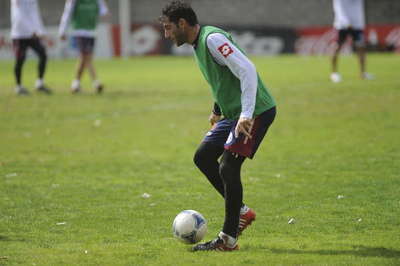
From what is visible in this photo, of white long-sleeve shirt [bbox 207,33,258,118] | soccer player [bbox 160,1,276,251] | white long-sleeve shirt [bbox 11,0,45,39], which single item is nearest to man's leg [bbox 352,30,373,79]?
white long-sleeve shirt [bbox 11,0,45,39]

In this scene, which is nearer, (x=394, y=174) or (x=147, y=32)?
(x=394, y=174)

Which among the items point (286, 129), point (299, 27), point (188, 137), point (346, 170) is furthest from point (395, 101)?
point (299, 27)

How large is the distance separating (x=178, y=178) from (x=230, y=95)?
127 inches

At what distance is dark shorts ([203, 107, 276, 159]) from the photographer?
5695 millimetres

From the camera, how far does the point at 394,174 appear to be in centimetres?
855

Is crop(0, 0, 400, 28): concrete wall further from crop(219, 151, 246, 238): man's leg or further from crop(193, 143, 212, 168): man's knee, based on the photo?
crop(219, 151, 246, 238): man's leg

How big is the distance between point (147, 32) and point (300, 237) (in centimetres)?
2821

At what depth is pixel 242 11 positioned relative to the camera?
36219 mm

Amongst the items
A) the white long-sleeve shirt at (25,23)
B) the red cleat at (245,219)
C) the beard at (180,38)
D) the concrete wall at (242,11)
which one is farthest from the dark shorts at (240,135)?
the concrete wall at (242,11)

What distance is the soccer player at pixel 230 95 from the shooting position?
18.2 ft

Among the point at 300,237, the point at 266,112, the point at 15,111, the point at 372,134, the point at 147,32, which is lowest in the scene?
the point at 147,32

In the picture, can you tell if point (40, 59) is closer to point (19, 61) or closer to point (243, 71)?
point (19, 61)

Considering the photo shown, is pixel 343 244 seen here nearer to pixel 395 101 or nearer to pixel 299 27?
pixel 395 101

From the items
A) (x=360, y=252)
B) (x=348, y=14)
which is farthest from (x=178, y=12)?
(x=348, y=14)
